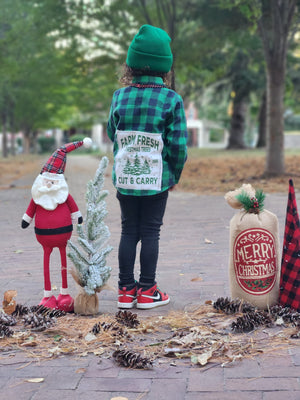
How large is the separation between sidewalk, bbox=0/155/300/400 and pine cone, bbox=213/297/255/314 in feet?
0.87

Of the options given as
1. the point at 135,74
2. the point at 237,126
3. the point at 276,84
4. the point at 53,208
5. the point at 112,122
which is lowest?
the point at 53,208

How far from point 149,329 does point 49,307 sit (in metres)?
0.77

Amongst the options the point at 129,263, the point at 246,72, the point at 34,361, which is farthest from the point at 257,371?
the point at 246,72

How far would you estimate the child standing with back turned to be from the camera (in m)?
3.76

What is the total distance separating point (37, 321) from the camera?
3.47 m

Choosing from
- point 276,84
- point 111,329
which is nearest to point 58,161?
point 111,329

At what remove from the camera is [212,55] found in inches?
830

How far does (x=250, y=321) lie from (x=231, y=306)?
1.04 ft

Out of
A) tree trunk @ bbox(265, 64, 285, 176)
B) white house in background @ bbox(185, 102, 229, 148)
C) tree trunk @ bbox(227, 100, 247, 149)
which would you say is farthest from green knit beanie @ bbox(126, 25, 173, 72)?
white house in background @ bbox(185, 102, 229, 148)

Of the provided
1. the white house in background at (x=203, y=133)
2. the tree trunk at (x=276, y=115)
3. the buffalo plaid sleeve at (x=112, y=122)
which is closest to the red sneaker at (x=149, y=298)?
the buffalo plaid sleeve at (x=112, y=122)

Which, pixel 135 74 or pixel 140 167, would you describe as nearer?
pixel 140 167

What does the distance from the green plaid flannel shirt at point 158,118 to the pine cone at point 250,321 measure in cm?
100

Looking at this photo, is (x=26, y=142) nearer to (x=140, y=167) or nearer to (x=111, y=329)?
(x=140, y=167)

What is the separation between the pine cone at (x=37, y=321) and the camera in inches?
136
